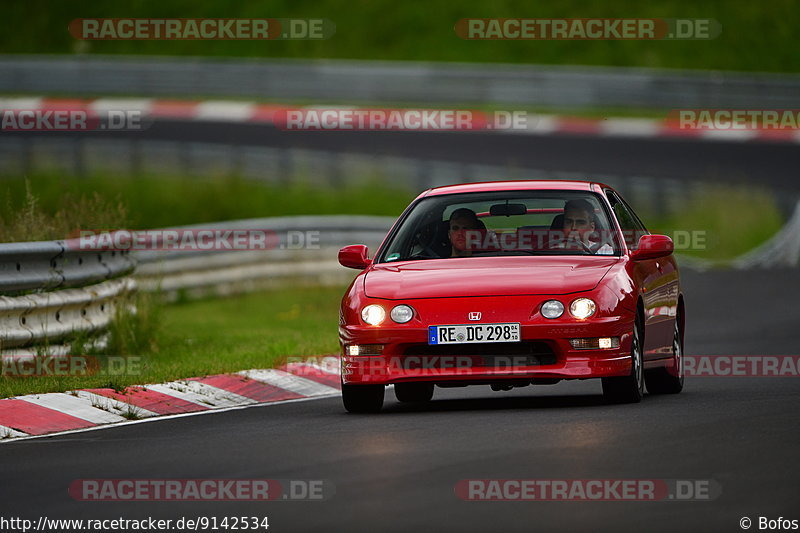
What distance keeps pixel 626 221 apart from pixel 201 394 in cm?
325

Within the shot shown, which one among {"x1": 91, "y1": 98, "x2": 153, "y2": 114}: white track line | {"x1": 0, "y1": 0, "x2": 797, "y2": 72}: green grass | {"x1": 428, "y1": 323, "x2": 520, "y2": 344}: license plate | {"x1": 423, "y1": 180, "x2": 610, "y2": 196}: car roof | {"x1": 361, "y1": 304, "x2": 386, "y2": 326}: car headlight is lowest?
{"x1": 428, "y1": 323, "x2": 520, "y2": 344}: license plate

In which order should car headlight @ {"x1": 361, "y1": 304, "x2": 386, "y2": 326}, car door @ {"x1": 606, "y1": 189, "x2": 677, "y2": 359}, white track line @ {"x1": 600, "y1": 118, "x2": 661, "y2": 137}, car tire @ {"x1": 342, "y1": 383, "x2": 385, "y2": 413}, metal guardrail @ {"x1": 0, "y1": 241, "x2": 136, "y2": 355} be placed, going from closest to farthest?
car headlight @ {"x1": 361, "y1": 304, "x2": 386, "y2": 326}
car tire @ {"x1": 342, "y1": 383, "x2": 385, "y2": 413}
car door @ {"x1": 606, "y1": 189, "x2": 677, "y2": 359}
metal guardrail @ {"x1": 0, "y1": 241, "x2": 136, "y2": 355}
white track line @ {"x1": 600, "y1": 118, "x2": 661, "y2": 137}

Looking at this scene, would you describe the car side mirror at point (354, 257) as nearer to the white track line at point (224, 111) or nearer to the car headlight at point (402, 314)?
the car headlight at point (402, 314)

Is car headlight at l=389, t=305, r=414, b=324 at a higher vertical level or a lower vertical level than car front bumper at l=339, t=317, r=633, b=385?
higher

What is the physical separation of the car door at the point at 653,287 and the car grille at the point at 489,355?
99 cm

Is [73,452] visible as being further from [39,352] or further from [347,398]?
[39,352]

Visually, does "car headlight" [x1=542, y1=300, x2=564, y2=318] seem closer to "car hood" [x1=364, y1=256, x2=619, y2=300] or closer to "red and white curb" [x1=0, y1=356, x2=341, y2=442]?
"car hood" [x1=364, y1=256, x2=619, y2=300]

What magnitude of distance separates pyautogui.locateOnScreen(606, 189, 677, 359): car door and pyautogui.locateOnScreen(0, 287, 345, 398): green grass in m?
3.13

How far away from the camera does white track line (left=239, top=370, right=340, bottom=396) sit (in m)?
13.1

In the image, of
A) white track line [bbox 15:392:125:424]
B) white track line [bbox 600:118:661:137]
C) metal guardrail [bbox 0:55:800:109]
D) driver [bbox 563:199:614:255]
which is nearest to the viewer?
white track line [bbox 15:392:125:424]

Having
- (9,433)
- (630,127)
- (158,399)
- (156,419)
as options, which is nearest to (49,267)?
(158,399)

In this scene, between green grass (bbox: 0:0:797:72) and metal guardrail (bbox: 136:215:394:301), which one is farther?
green grass (bbox: 0:0:797:72)

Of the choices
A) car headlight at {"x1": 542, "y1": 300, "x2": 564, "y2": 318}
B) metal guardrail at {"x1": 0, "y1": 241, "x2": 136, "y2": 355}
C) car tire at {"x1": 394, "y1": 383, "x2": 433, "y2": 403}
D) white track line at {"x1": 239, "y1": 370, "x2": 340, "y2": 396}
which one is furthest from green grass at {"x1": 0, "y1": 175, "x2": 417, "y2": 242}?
car headlight at {"x1": 542, "y1": 300, "x2": 564, "y2": 318}

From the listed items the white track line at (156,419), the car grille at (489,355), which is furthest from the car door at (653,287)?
the white track line at (156,419)
